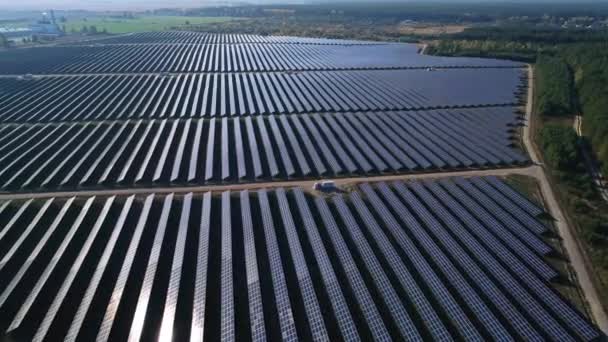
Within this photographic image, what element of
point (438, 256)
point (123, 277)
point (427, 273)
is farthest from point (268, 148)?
point (427, 273)

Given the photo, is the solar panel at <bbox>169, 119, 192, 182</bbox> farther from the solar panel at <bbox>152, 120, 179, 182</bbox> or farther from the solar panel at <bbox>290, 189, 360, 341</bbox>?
the solar panel at <bbox>290, 189, 360, 341</bbox>

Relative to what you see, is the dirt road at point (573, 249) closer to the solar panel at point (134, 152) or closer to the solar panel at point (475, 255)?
the solar panel at point (475, 255)

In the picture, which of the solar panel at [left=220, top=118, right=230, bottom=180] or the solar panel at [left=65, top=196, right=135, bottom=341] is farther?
the solar panel at [left=220, top=118, right=230, bottom=180]

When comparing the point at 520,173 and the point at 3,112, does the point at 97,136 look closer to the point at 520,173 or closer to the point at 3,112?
the point at 3,112

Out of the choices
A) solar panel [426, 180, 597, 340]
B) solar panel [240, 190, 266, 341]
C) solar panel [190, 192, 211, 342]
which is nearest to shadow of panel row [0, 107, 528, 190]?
solar panel [190, 192, 211, 342]

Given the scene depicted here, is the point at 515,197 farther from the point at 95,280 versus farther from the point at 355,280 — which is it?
the point at 95,280

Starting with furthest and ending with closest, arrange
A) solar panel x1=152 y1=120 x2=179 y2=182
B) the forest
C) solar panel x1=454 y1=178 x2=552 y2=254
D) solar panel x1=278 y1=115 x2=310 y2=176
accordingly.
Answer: solar panel x1=278 y1=115 x2=310 y2=176
solar panel x1=152 y1=120 x2=179 y2=182
the forest
solar panel x1=454 y1=178 x2=552 y2=254
